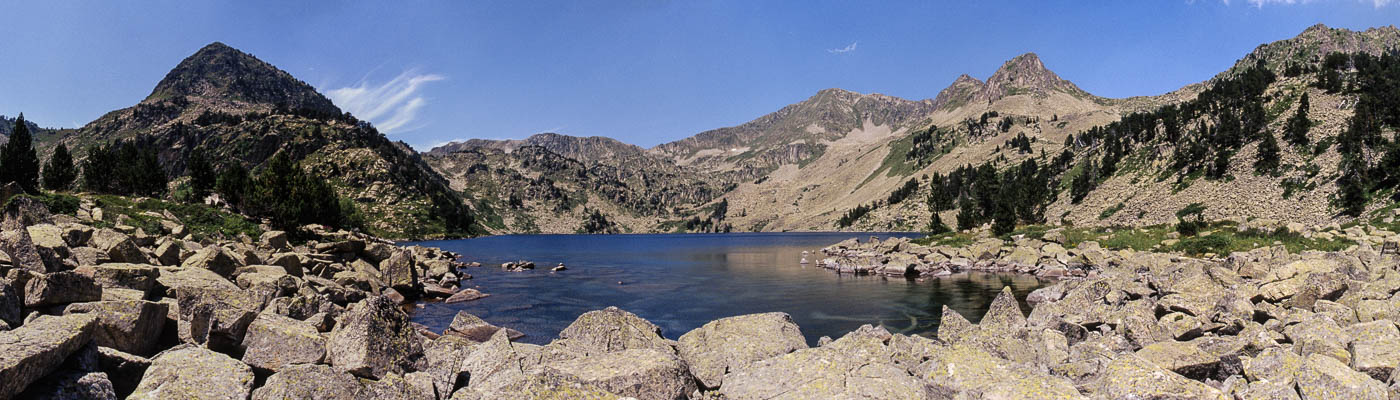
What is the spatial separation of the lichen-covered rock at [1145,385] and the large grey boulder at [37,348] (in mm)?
13580

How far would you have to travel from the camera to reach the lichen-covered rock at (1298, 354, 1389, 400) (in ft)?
27.8

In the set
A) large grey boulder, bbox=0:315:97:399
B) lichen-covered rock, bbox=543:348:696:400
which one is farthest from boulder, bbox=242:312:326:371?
lichen-covered rock, bbox=543:348:696:400

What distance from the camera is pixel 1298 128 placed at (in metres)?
83.8

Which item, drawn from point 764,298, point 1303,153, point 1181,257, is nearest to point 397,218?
point 764,298

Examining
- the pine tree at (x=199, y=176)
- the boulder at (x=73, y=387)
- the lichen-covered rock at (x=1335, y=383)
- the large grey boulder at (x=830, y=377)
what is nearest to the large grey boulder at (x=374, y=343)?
the boulder at (x=73, y=387)

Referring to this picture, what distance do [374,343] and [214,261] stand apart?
47.6 feet

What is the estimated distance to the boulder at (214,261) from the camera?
61.9 feet

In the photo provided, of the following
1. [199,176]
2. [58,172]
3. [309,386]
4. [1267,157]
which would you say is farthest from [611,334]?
[1267,157]

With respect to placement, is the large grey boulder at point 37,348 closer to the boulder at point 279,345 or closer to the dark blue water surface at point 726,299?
the boulder at point 279,345

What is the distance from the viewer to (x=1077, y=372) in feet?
34.6

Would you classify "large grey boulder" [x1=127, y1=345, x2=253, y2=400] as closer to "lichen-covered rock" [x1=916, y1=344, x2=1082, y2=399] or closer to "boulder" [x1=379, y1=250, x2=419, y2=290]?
"lichen-covered rock" [x1=916, y1=344, x2=1082, y2=399]

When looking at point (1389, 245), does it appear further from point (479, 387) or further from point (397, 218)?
point (397, 218)

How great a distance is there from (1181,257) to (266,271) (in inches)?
2014

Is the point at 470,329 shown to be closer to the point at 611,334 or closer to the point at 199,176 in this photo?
the point at 611,334
